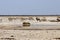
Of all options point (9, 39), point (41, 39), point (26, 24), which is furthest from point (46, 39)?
point (26, 24)

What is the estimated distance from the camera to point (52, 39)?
634 inches

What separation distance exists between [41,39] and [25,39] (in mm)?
1196

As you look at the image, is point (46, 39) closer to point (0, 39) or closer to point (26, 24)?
point (0, 39)

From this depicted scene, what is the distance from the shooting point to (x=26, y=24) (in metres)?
30.7

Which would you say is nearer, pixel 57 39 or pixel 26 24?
pixel 57 39

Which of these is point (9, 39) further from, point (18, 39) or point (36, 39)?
point (36, 39)

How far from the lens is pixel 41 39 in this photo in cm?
1614

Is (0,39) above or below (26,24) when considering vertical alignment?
above

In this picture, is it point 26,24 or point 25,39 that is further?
point 26,24

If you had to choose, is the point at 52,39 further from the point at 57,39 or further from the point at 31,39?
the point at 31,39

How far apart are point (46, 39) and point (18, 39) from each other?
2085 millimetres

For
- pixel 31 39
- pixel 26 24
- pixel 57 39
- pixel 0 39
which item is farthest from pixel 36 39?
pixel 26 24

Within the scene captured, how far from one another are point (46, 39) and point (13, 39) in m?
2.45

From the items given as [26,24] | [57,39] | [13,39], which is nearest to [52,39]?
[57,39]
